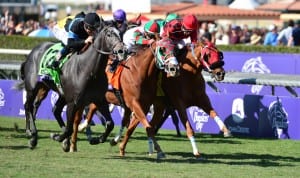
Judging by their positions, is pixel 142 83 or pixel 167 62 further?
pixel 142 83

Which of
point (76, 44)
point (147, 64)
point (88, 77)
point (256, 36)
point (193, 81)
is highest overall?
point (76, 44)

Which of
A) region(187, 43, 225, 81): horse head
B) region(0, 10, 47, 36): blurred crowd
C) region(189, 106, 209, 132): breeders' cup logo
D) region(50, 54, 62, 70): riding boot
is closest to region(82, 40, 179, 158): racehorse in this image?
region(50, 54, 62, 70): riding boot

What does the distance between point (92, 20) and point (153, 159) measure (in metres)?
2.27

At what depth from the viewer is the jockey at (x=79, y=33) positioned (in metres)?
15.6

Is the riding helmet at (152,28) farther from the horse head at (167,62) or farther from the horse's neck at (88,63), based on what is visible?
the horse's neck at (88,63)

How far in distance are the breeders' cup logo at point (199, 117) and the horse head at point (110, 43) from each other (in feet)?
20.1

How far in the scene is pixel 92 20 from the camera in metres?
15.6

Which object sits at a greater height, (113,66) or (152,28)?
(152,28)

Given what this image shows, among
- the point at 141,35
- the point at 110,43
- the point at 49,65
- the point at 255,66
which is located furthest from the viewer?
the point at 255,66

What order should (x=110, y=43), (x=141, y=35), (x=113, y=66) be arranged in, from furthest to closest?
(x=141, y=35)
(x=113, y=66)
(x=110, y=43)

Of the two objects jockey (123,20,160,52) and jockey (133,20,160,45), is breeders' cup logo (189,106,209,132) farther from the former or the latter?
jockey (133,20,160,45)

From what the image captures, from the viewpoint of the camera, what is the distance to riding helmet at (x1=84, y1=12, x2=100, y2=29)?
1552 centimetres

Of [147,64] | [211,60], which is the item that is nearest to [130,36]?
[211,60]

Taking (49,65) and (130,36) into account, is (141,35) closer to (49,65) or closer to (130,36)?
(130,36)
